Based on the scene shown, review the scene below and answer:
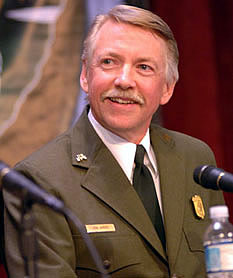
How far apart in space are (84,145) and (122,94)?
9.8 inches

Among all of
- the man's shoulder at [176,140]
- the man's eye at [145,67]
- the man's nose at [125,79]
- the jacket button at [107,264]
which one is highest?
the man's eye at [145,67]

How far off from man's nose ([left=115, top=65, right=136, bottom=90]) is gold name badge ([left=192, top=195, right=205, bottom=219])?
517 millimetres

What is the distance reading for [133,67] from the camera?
278cm

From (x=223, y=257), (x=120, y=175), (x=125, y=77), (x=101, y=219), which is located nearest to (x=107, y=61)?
(x=125, y=77)

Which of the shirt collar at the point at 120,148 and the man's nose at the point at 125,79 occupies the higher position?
the man's nose at the point at 125,79

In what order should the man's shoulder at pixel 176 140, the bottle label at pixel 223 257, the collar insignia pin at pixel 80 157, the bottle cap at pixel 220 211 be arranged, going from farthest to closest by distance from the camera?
the man's shoulder at pixel 176 140 < the collar insignia pin at pixel 80 157 < the bottle cap at pixel 220 211 < the bottle label at pixel 223 257

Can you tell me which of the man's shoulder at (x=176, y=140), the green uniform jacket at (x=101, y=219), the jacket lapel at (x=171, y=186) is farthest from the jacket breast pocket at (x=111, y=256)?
the man's shoulder at (x=176, y=140)

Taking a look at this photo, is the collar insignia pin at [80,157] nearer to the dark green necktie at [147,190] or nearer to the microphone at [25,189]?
the dark green necktie at [147,190]

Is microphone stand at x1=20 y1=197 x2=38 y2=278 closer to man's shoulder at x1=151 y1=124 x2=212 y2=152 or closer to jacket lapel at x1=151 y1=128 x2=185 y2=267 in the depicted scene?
jacket lapel at x1=151 y1=128 x2=185 y2=267

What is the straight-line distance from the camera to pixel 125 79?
8.95 ft

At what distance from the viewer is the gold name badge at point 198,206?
2.83 metres

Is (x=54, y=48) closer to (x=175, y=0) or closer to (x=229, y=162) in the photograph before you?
(x=175, y=0)

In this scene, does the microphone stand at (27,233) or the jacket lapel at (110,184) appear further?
the jacket lapel at (110,184)

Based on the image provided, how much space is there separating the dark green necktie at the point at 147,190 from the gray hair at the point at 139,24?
41 cm
